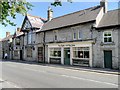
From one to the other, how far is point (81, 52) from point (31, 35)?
594 inches

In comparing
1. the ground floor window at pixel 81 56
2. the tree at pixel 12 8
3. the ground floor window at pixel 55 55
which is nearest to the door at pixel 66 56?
the ground floor window at pixel 81 56

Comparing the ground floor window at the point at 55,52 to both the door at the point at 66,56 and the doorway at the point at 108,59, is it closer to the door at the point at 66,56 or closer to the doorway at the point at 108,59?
the door at the point at 66,56

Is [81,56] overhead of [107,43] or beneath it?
beneath

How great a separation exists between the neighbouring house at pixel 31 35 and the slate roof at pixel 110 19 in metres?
15.3

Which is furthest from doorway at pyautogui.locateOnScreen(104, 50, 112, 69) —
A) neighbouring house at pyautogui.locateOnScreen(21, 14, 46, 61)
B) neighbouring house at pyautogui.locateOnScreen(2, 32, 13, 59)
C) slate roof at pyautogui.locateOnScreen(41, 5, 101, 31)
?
neighbouring house at pyautogui.locateOnScreen(2, 32, 13, 59)

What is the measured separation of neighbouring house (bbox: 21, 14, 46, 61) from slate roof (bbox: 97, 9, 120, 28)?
15.3m

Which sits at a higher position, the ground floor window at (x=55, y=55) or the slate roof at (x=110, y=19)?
the slate roof at (x=110, y=19)

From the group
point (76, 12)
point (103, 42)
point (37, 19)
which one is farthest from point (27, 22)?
point (103, 42)

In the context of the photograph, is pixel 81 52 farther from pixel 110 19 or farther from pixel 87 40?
pixel 110 19

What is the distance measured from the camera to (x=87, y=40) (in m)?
24.1

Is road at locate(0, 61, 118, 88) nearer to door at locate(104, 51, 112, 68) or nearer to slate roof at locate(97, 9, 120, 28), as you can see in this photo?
door at locate(104, 51, 112, 68)

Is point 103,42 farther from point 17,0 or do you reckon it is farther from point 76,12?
point 17,0

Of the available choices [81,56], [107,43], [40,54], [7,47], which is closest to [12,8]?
[107,43]

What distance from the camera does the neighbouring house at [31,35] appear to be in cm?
3578
